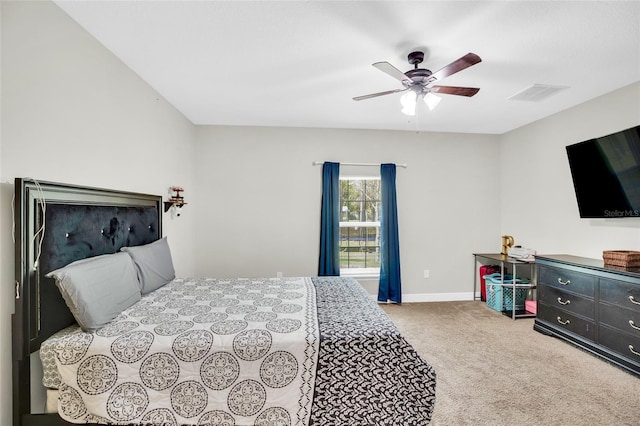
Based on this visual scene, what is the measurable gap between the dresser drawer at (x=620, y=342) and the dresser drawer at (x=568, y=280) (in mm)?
322

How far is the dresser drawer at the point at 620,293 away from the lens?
7.99 ft

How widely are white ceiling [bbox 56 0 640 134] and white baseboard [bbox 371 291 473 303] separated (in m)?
2.67

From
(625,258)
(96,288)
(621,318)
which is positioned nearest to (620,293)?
(621,318)

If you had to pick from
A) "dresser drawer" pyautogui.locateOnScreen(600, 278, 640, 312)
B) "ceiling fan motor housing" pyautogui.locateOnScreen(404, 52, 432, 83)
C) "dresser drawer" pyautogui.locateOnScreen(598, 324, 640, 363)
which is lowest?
"dresser drawer" pyautogui.locateOnScreen(598, 324, 640, 363)

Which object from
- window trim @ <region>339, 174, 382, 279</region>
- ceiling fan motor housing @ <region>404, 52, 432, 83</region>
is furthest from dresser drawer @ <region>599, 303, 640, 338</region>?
ceiling fan motor housing @ <region>404, 52, 432, 83</region>

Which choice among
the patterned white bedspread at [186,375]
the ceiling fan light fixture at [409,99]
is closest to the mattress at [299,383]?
the patterned white bedspread at [186,375]

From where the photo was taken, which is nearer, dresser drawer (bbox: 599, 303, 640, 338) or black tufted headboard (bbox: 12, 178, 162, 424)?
black tufted headboard (bbox: 12, 178, 162, 424)

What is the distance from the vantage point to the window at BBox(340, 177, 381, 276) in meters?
4.53

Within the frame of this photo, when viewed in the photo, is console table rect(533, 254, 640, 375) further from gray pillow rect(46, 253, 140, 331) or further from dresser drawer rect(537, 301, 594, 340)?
gray pillow rect(46, 253, 140, 331)

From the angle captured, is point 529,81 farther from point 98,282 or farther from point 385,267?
point 98,282

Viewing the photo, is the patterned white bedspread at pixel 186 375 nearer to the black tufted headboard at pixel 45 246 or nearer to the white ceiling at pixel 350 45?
the black tufted headboard at pixel 45 246

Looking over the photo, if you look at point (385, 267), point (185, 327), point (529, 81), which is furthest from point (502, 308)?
point (185, 327)

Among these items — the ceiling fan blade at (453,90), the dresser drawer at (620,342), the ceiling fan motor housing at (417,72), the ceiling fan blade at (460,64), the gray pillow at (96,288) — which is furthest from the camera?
the dresser drawer at (620,342)

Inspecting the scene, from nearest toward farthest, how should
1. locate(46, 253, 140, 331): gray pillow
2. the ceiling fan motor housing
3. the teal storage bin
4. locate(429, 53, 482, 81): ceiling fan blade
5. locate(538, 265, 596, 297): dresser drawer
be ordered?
locate(46, 253, 140, 331): gray pillow
locate(429, 53, 482, 81): ceiling fan blade
the ceiling fan motor housing
locate(538, 265, 596, 297): dresser drawer
the teal storage bin
